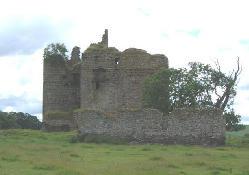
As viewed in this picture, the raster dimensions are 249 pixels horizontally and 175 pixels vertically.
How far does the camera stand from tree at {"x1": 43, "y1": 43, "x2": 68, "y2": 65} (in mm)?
52719

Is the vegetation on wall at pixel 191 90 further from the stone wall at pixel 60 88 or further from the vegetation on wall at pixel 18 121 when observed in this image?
the vegetation on wall at pixel 18 121

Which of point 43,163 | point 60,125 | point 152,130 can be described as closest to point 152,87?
point 152,130

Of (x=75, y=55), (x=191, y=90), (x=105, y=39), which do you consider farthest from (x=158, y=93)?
(x=75, y=55)

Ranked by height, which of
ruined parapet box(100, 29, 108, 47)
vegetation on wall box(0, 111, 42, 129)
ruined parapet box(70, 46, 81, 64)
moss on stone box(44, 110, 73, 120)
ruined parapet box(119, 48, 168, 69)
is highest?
ruined parapet box(100, 29, 108, 47)

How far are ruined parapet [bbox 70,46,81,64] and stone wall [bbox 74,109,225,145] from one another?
66.9 feet

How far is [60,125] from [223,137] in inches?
812

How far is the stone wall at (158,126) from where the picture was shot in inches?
1297

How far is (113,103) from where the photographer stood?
159ft

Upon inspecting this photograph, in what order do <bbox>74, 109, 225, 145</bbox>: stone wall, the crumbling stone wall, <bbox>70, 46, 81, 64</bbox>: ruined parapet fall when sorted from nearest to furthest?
<bbox>74, 109, 225, 145</bbox>: stone wall < the crumbling stone wall < <bbox>70, 46, 81, 64</bbox>: ruined parapet

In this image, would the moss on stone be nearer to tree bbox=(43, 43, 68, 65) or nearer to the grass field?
tree bbox=(43, 43, 68, 65)

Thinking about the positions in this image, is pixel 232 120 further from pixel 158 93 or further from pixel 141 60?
pixel 141 60

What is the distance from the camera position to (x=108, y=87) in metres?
48.9

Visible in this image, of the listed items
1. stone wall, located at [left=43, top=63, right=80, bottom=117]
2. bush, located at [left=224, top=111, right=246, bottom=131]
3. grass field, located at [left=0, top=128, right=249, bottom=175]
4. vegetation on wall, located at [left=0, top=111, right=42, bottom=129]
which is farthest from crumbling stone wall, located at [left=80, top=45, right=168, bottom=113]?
vegetation on wall, located at [left=0, top=111, right=42, bottom=129]

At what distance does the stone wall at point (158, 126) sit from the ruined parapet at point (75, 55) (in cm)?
2039
